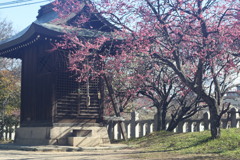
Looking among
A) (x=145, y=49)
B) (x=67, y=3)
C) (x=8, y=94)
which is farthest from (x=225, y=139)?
(x=8, y=94)

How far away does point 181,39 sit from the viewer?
1206 centimetres

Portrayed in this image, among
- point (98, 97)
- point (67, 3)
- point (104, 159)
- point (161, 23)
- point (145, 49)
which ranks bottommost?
point (104, 159)

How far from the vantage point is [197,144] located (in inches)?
512

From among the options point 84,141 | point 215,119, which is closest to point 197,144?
point 215,119

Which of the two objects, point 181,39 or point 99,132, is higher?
point 181,39

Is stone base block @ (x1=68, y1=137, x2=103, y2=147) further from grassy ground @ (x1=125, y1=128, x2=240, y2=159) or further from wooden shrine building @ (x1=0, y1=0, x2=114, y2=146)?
grassy ground @ (x1=125, y1=128, x2=240, y2=159)

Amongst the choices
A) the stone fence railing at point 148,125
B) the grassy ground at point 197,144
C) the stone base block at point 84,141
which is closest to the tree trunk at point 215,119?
the grassy ground at point 197,144

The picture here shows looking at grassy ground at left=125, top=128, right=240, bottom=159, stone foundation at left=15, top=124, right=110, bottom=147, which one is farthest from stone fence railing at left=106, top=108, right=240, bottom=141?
grassy ground at left=125, top=128, right=240, bottom=159

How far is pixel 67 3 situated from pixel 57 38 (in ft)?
5.59

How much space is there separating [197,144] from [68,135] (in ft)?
18.8

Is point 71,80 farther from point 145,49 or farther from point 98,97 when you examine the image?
point 145,49

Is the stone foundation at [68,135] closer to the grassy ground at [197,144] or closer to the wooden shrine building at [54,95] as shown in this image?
the wooden shrine building at [54,95]

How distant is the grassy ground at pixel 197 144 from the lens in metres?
11.5

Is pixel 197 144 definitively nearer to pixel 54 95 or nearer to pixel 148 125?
pixel 148 125
